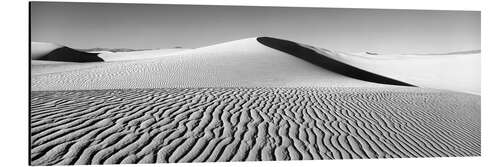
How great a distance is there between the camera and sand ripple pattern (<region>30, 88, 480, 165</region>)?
530cm

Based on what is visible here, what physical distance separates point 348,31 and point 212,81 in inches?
223

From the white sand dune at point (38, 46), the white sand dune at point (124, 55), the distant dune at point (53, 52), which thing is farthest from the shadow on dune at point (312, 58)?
the white sand dune at point (38, 46)

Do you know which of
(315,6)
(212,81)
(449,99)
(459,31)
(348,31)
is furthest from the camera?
(212,81)

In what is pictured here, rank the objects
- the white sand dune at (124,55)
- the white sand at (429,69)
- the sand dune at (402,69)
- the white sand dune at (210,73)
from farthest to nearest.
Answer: the sand dune at (402,69) → the white sand dune at (124,55) → the white sand at (429,69) → the white sand dune at (210,73)

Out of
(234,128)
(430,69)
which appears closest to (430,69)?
(430,69)

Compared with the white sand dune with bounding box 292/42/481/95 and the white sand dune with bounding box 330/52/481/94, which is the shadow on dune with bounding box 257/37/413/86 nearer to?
the white sand dune with bounding box 292/42/481/95

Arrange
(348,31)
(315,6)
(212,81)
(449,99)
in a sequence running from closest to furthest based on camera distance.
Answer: (315,6) → (348,31) → (449,99) → (212,81)

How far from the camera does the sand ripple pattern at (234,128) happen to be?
17.4 feet

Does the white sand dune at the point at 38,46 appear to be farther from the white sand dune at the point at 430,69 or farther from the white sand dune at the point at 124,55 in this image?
the white sand dune at the point at 430,69

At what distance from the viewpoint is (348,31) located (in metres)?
8.95

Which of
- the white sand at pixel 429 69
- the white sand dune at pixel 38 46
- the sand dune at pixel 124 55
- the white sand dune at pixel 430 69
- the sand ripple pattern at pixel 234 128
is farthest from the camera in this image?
the sand dune at pixel 124 55

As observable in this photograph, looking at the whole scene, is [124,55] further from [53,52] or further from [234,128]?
[234,128]
